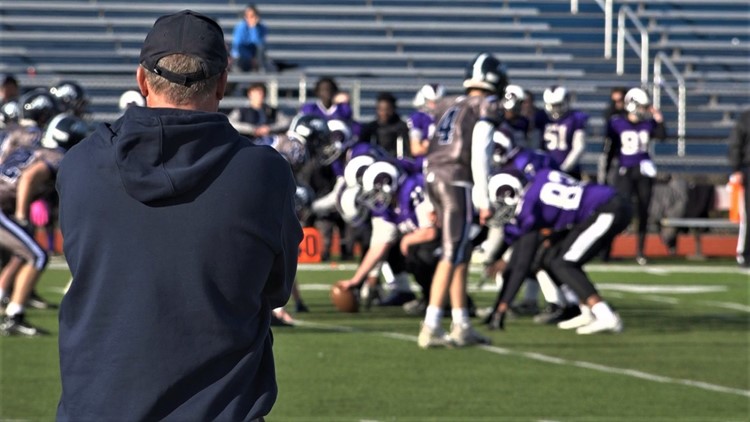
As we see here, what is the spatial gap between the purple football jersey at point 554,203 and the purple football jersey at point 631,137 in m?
7.17

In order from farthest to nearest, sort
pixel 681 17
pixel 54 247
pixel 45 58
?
1. pixel 681 17
2. pixel 45 58
3. pixel 54 247

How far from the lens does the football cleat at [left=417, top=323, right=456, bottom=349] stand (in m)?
9.98

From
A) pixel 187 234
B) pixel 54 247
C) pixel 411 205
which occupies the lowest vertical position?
pixel 54 247

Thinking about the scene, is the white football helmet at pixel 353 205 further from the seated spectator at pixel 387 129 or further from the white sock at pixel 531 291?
the seated spectator at pixel 387 129

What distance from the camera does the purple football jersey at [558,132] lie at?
15.7 m

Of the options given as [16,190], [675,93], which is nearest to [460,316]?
[16,190]

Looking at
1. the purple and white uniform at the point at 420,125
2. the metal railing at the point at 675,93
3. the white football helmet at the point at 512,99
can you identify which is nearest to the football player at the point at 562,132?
the white football helmet at the point at 512,99

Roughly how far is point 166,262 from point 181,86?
1.30 feet

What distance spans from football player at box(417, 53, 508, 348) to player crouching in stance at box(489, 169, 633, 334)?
0.97 metres

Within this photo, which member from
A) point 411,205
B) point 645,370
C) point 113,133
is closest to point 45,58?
point 411,205

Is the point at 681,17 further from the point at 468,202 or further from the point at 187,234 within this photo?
the point at 187,234

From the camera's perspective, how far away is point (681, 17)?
26.6m

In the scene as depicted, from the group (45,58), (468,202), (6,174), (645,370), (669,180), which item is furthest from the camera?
(45,58)

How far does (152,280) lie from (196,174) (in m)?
0.25
